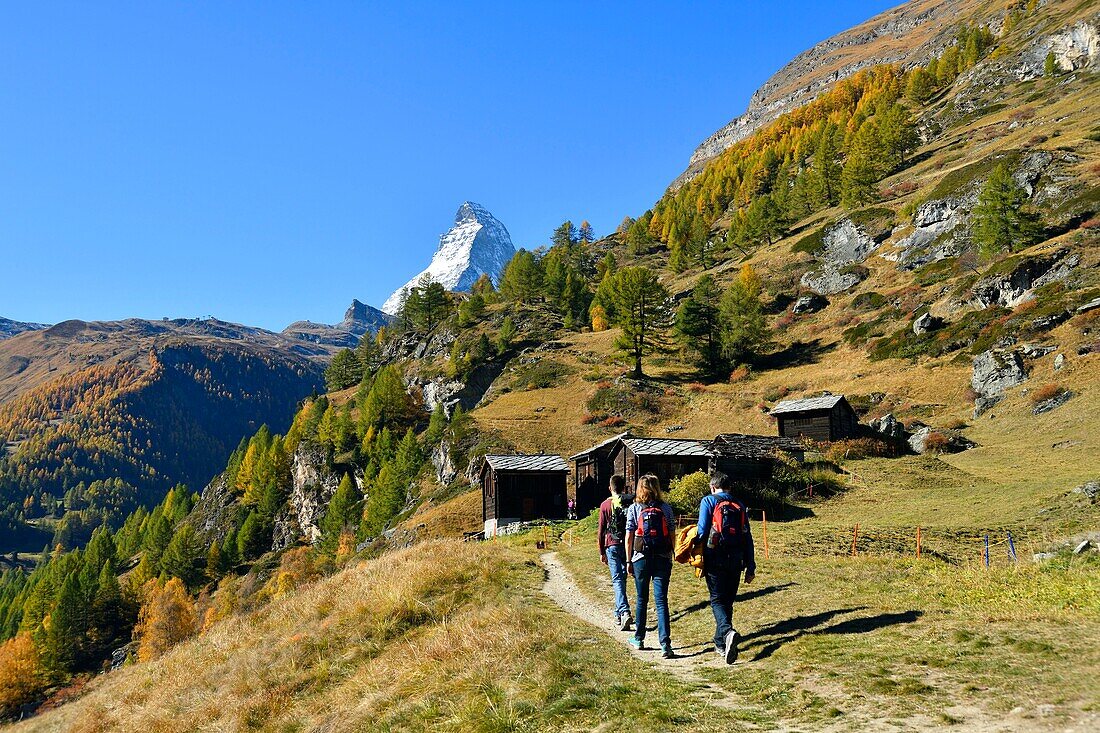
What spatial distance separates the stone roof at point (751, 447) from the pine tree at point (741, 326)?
3651cm

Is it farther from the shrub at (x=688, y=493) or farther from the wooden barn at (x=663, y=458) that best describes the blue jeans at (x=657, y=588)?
the wooden barn at (x=663, y=458)

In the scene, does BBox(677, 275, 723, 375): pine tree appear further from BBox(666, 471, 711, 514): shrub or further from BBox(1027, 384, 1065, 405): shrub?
BBox(666, 471, 711, 514): shrub

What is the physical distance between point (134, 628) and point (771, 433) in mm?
93763

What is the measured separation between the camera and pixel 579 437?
66.2 metres

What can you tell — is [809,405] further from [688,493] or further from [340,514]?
[340,514]

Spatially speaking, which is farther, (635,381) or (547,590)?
(635,381)

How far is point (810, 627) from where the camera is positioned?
379 inches

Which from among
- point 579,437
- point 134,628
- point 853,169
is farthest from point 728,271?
point 134,628

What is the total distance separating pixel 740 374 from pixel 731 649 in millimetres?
70146

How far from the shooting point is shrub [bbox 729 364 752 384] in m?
74.7

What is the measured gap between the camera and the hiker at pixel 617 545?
10.8m

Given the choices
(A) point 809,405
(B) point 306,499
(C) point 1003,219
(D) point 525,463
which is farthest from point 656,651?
(B) point 306,499

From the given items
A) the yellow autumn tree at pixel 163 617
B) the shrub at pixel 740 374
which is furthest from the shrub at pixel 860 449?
the yellow autumn tree at pixel 163 617

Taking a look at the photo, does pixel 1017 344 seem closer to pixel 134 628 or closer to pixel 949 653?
pixel 949 653
